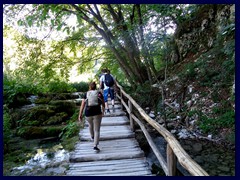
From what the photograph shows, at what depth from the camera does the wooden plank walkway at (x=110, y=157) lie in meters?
4.36

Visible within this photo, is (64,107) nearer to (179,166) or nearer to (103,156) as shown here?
(103,156)

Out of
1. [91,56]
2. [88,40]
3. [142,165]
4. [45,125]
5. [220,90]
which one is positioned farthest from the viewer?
[91,56]

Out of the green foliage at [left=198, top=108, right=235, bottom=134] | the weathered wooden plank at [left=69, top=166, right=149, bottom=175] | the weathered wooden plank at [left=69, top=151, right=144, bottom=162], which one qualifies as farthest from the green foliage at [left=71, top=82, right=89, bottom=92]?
the weathered wooden plank at [left=69, top=166, right=149, bottom=175]

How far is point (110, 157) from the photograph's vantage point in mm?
4930

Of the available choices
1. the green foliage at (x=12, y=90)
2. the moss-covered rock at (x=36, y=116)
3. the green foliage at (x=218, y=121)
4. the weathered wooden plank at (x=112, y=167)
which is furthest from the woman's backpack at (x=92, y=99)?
the green foliage at (x=12, y=90)

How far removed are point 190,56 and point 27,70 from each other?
7.11m

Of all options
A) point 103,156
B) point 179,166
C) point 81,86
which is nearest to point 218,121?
point 179,166

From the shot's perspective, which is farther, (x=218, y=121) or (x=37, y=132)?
(x=37, y=132)

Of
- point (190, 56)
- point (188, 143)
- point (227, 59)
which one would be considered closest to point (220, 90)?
point (227, 59)

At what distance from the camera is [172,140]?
3672 mm

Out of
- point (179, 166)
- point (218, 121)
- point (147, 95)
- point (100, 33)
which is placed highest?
point (100, 33)
